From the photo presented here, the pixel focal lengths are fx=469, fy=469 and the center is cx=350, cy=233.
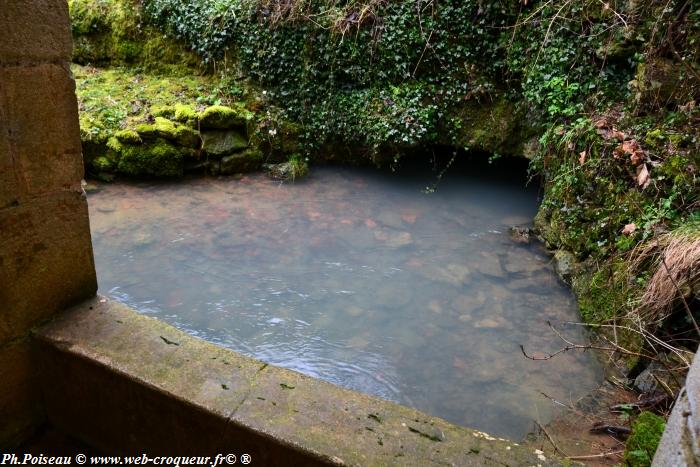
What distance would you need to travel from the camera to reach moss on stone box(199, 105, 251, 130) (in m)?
6.55

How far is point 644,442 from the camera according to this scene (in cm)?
173

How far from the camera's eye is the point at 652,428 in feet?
5.84

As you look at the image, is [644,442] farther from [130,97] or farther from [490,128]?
[130,97]

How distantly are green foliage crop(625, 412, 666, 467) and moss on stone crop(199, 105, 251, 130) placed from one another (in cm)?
609

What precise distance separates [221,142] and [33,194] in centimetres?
518

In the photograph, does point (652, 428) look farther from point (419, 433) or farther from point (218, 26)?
point (218, 26)

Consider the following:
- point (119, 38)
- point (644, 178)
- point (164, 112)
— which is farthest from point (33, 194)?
point (119, 38)

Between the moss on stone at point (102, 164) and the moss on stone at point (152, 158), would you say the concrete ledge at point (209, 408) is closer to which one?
the moss on stone at point (152, 158)

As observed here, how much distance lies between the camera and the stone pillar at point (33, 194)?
1.50 metres

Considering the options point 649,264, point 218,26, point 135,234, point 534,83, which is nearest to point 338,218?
point 135,234

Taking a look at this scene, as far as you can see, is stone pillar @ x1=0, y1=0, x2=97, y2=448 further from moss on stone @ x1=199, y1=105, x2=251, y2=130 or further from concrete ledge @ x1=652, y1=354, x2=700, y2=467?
moss on stone @ x1=199, y1=105, x2=251, y2=130

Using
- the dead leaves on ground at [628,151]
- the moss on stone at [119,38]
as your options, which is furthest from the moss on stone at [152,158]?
the dead leaves on ground at [628,151]

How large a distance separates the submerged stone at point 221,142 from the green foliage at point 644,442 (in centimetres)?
590

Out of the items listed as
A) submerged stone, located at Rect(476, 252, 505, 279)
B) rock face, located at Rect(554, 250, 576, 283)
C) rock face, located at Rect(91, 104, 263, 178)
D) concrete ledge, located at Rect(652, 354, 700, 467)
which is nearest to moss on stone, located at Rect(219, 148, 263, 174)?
rock face, located at Rect(91, 104, 263, 178)
